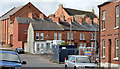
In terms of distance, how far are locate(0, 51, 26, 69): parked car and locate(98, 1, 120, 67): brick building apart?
1167cm

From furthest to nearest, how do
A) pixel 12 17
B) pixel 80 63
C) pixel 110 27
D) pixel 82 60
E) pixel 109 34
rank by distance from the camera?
pixel 12 17 → pixel 110 27 → pixel 109 34 → pixel 82 60 → pixel 80 63

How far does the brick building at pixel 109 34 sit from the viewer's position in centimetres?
2695

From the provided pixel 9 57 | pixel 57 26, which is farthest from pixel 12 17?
pixel 9 57

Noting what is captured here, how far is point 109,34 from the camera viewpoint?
28.6 meters

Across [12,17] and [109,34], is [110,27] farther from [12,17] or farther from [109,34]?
[12,17]

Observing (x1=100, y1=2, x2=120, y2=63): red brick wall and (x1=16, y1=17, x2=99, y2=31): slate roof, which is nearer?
(x1=100, y1=2, x2=120, y2=63): red brick wall

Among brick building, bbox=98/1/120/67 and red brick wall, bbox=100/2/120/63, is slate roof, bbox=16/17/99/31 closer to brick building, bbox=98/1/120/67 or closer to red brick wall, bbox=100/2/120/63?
Answer: brick building, bbox=98/1/120/67

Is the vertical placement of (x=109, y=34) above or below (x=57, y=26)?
below

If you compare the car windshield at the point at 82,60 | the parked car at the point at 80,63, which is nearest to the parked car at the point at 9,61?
the parked car at the point at 80,63

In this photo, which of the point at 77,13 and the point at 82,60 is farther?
the point at 77,13

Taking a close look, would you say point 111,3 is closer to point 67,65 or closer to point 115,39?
point 115,39

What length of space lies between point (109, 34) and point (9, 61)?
1426 centimetres

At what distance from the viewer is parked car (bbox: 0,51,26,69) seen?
51.3ft

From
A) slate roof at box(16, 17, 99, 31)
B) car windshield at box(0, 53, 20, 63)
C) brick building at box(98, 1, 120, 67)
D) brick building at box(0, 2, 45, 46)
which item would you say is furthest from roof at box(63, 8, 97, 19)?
car windshield at box(0, 53, 20, 63)
